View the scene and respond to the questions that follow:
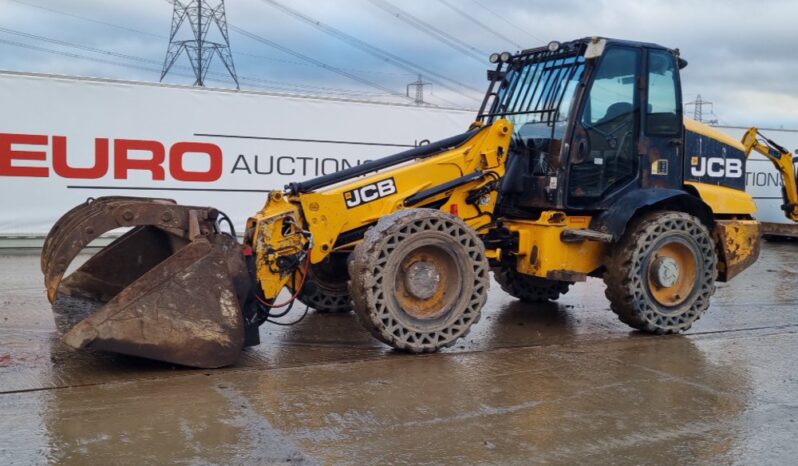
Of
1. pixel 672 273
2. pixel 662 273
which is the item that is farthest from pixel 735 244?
pixel 662 273

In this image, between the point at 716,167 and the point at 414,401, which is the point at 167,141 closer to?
the point at 716,167

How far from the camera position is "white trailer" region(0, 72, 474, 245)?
1285 cm

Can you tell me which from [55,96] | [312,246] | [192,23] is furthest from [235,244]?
[192,23]

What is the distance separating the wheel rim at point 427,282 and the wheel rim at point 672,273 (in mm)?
1936

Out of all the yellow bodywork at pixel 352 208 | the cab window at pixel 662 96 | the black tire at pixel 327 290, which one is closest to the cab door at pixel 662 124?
the cab window at pixel 662 96

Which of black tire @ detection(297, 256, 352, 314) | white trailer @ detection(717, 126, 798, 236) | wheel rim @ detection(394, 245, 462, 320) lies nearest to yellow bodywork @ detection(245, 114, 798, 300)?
wheel rim @ detection(394, 245, 462, 320)

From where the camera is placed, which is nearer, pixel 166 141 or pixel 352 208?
pixel 352 208

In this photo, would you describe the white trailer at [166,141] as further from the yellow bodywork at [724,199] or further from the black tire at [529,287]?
the yellow bodywork at [724,199]

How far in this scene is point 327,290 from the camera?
7.89 m

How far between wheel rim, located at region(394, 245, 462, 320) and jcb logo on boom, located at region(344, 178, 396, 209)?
61 centimetres

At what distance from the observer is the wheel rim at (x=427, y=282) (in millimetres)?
6277

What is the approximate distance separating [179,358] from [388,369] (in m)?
1.46

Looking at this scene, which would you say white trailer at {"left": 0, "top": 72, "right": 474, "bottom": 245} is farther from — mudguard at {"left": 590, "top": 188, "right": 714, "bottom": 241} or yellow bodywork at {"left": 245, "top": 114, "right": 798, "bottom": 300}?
mudguard at {"left": 590, "top": 188, "right": 714, "bottom": 241}

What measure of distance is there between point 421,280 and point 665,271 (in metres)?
2.36
